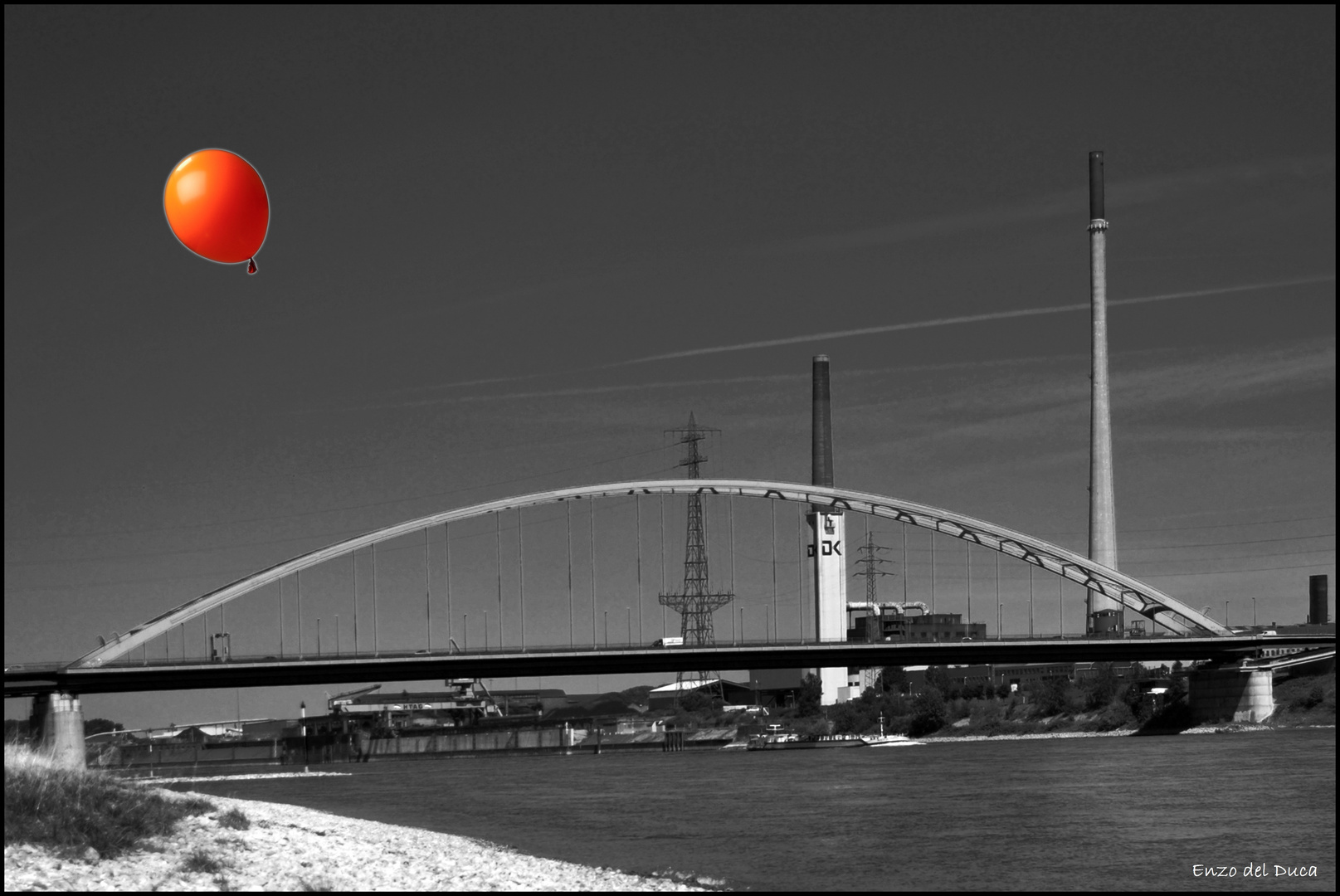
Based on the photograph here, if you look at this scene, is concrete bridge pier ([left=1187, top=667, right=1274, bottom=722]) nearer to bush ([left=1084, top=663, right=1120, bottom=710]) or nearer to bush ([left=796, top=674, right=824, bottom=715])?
bush ([left=1084, top=663, right=1120, bottom=710])

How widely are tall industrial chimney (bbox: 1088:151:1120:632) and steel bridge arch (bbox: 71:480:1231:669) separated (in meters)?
2.32

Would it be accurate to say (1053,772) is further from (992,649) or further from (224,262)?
(224,262)

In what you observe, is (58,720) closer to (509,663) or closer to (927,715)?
(509,663)

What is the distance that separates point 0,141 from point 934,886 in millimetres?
17104

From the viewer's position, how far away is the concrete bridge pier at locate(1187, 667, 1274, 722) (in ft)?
263

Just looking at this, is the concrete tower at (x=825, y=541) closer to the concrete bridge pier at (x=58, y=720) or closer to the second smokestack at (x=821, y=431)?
the second smokestack at (x=821, y=431)

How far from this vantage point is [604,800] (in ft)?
154

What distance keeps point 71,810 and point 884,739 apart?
281 feet

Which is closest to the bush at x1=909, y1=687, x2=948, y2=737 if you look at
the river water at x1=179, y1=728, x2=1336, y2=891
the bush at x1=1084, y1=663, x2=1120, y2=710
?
the bush at x1=1084, y1=663, x2=1120, y2=710

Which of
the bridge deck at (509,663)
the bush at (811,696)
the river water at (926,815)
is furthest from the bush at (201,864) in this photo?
the bush at (811,696)

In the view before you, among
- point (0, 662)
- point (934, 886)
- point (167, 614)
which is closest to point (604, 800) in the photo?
point (934, 886)

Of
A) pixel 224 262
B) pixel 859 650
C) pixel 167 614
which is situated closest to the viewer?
pixel 224 262

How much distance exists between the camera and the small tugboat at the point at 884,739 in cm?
9862

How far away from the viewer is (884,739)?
102312 millimetres
